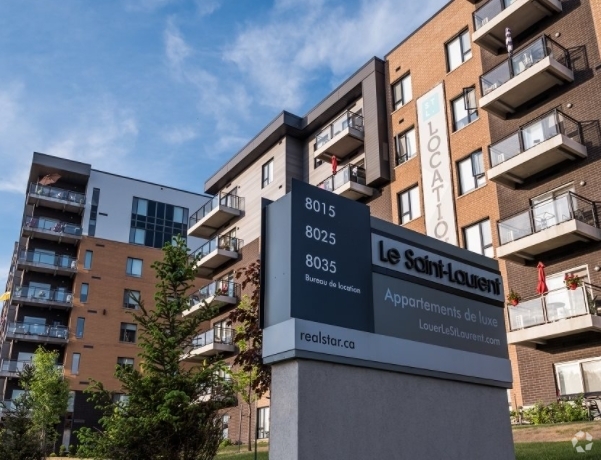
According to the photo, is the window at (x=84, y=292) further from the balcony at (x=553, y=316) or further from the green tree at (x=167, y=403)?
Result: the balcony at (x=553, y=316)

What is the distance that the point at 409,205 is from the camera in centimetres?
2941

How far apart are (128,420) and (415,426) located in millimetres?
8369

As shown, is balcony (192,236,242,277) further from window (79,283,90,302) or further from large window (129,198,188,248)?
large window (129,198,188,248)

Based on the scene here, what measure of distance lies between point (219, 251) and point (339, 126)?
41.7 feet

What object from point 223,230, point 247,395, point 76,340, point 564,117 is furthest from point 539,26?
point 76,340

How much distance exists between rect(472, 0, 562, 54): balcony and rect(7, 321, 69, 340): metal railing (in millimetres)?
40826

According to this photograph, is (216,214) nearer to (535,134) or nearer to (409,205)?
(409,205)

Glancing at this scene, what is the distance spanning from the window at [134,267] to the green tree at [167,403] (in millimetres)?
43593

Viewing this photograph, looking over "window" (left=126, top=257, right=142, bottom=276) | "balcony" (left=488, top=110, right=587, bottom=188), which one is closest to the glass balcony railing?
"balcony" (left=488, top=110, right=587, bottom=188)

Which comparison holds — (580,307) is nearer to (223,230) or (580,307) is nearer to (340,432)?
(340,432)

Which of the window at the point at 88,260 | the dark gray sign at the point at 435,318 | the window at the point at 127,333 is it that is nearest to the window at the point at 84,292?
the window at the point at 88,260

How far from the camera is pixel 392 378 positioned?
8070 millimetres

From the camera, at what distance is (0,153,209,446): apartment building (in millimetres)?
52594

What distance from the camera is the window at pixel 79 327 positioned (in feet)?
177
